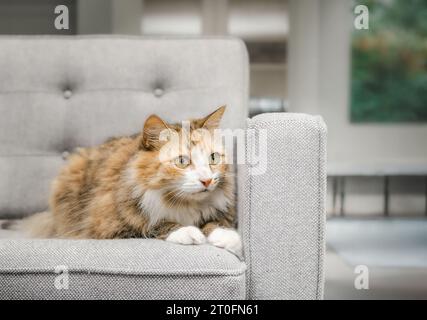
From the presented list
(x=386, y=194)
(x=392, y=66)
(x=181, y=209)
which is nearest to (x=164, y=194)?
(x=181, y=209)

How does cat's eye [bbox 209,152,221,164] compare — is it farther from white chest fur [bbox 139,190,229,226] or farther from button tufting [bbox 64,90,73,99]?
button tufting [bbox 64,90,73,99]

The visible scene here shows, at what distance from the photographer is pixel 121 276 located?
0.90 metres

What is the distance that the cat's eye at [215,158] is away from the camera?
112 cm

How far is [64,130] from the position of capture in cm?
147

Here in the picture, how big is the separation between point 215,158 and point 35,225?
469mm

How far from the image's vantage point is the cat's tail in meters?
1.21

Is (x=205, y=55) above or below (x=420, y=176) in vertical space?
above

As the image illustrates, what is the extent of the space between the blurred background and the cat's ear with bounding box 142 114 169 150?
1.63 m

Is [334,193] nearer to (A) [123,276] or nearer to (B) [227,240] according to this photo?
(B) [227,240]

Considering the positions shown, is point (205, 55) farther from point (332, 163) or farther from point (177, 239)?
point (332, 163)

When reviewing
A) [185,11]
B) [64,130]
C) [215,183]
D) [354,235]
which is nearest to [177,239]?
[215,183]

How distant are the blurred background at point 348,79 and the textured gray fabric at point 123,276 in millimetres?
1808

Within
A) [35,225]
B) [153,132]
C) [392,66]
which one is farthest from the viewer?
[392,66]

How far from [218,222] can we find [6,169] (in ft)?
2.10
